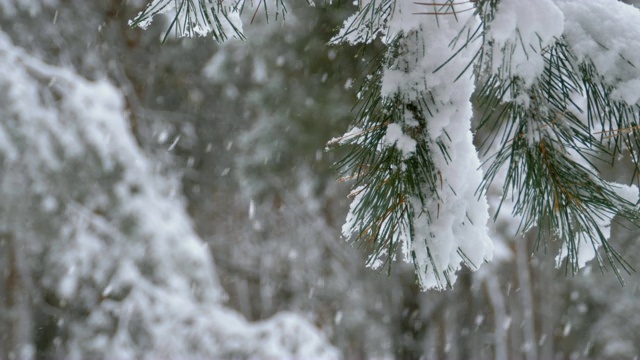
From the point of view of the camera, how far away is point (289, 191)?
23.5ft

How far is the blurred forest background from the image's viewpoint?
5414mm

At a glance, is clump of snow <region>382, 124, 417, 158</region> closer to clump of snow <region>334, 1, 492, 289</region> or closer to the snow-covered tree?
clump of snow <region>334, 1, 492, 289</region>

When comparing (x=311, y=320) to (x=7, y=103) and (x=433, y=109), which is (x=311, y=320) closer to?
(x=7, y=103)

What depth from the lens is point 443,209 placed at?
2.88 ft

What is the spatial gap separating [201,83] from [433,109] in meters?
7.02

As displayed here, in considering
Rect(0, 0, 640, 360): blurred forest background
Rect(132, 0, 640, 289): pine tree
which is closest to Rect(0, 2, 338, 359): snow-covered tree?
Rect(0, 0, 640, 360): blurred forest background

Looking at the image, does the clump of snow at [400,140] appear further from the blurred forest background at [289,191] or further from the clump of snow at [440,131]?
the blurred forest background at [289,191]

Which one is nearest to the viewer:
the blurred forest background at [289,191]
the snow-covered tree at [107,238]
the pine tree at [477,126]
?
the pine tree at [477,126]

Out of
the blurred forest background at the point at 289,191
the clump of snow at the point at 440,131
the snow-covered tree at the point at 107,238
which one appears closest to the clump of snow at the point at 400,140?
the clump of snow at the point at 440,131

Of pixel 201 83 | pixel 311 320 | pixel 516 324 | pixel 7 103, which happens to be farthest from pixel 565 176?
pixel 516 324

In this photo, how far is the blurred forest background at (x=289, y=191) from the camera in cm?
541

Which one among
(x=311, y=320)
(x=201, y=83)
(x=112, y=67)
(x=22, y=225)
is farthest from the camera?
(x=311, y=320)

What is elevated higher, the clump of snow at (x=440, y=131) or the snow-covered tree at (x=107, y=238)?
the snow-covered tree at (x=107, y=238)

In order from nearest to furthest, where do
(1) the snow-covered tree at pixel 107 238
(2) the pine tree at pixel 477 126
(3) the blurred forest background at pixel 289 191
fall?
1. (2) the pine tree at pixel 477 126
2. (1) the snow-covered tree at pixel 107 238
3. (3) the blurred forest background at pixel 289 191
